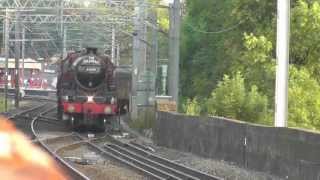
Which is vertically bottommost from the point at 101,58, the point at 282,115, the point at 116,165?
the point at 116,165

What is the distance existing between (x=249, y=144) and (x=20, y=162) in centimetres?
1459

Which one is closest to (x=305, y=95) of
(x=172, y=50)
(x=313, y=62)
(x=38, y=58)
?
(x=313, y=62)

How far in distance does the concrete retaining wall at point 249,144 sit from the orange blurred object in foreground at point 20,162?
33.5 feet

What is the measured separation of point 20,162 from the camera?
405cm

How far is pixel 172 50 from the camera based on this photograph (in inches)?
1309

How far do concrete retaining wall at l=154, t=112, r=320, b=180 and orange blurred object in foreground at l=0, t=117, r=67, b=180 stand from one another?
402 inches

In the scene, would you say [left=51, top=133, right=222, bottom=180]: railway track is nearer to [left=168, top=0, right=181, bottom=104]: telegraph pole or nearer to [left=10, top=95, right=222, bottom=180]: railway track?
[left=10, top=95, right=222, bottom=180]: railway track

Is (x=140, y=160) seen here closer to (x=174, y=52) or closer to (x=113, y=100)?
(x=174, y=52)

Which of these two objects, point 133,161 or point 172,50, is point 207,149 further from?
point 172,50

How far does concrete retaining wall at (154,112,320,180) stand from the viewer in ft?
48.1

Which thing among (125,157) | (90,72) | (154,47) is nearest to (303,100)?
(125,157)

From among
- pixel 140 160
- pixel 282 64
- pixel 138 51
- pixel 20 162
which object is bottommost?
pixel 140 160

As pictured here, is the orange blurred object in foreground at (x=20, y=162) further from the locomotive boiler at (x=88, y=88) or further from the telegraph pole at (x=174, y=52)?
the locomotive boiler at (x=88, y=88)

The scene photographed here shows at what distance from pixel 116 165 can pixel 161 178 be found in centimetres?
411
